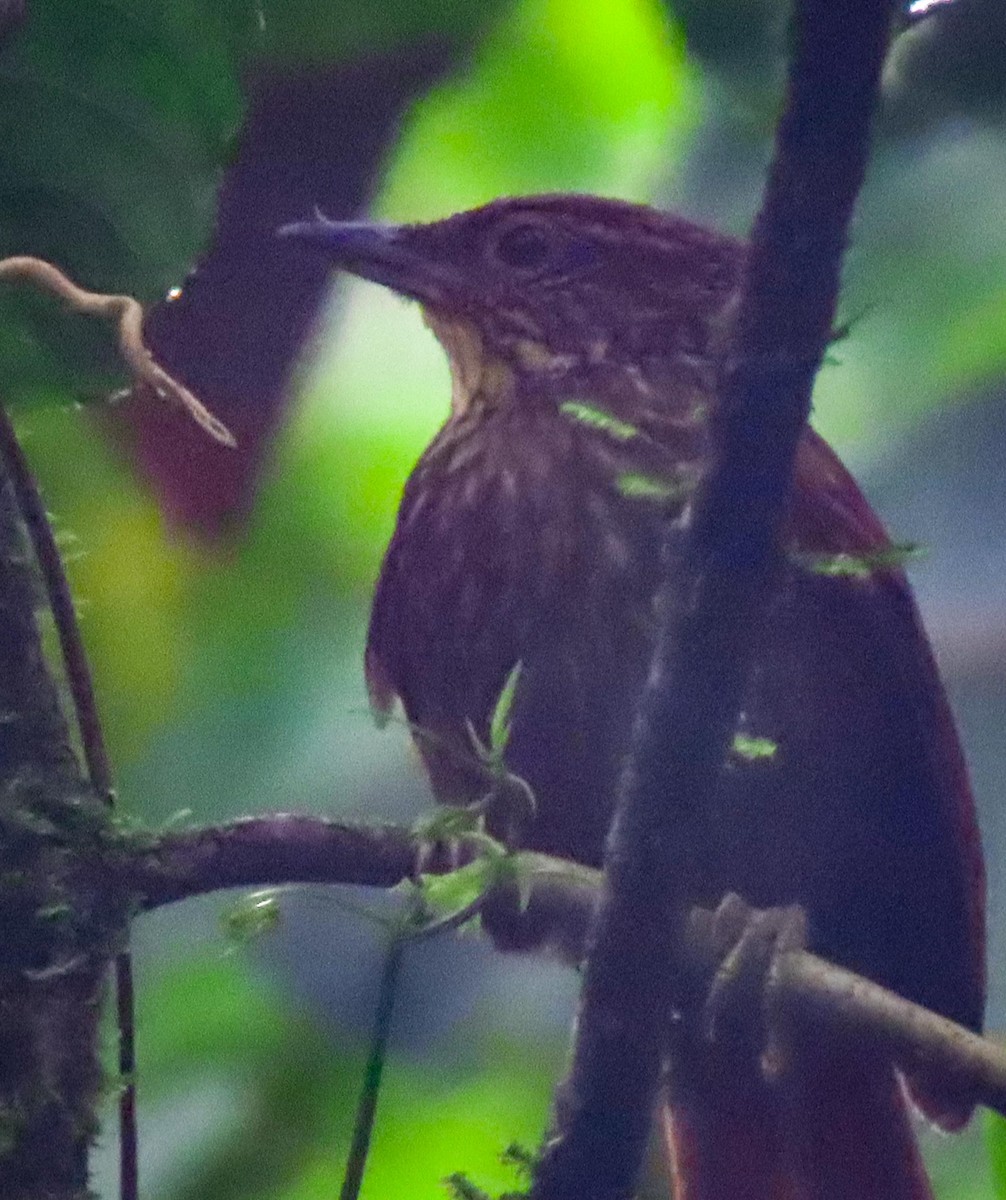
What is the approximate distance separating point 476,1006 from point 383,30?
959 millimetres

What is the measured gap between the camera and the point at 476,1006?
2002 millimetres

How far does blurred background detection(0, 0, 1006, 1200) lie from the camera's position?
6.02 feet

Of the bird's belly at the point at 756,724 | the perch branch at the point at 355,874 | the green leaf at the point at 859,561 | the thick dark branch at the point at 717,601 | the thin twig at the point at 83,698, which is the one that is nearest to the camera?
the thick dark branch at the point at 717,601

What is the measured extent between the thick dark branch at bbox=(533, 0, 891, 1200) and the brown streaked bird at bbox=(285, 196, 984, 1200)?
25.5 inches

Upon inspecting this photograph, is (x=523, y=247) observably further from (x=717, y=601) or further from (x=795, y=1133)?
(x=717, y=601)

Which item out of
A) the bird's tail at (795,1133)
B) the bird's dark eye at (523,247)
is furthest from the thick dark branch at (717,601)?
the bird's dark eye at (523,247)

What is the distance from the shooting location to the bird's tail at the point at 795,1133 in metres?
1.99

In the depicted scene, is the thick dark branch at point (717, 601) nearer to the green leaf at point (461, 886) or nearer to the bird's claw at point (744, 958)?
the green leaf at point (461, 886)

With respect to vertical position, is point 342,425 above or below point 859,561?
above

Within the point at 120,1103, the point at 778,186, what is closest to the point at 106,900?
the point at 120,1103

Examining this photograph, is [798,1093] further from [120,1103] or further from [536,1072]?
[120,1103]

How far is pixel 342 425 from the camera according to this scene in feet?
7.06

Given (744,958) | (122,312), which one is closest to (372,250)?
(122,312)

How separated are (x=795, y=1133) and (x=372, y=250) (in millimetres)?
920
